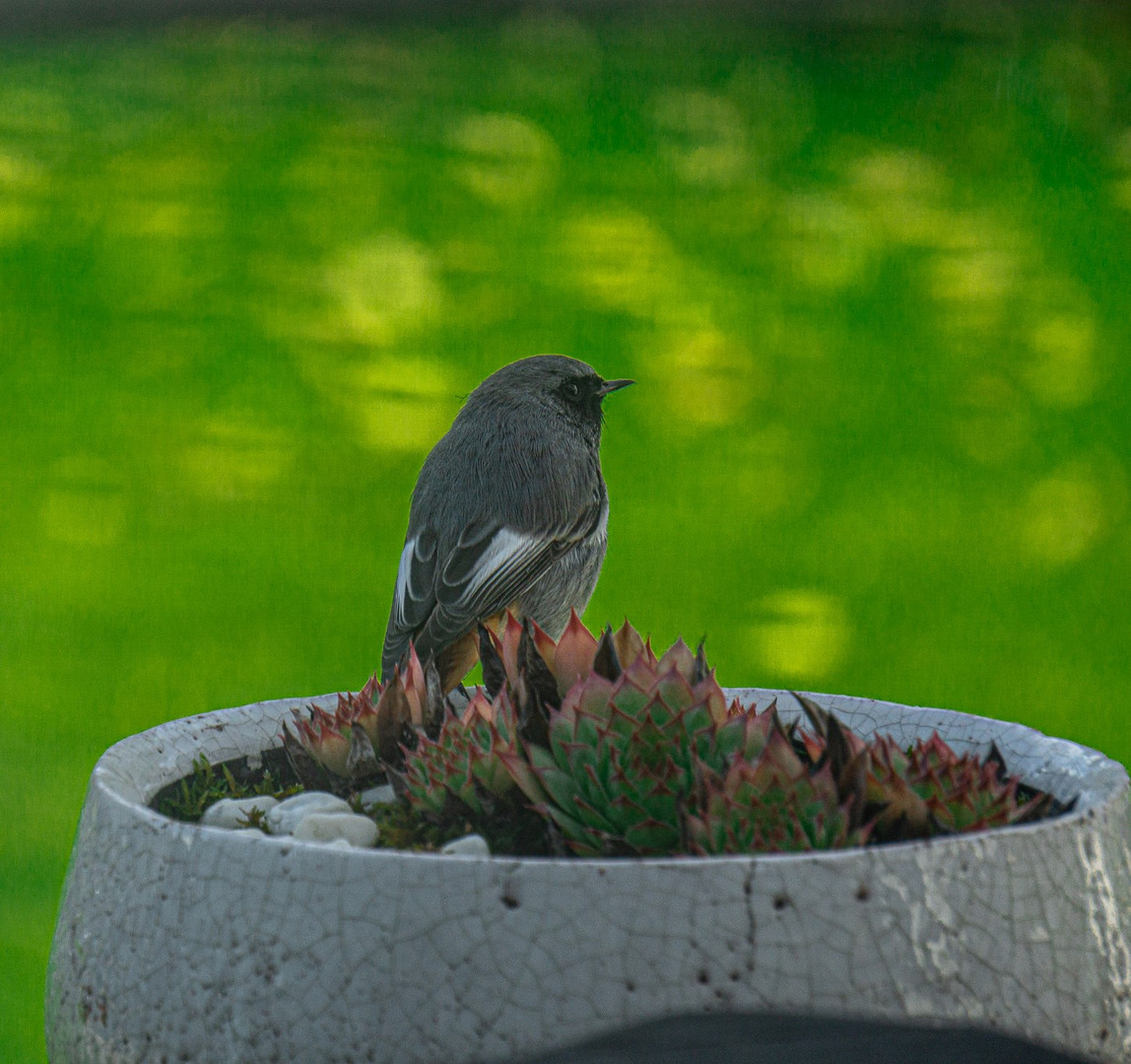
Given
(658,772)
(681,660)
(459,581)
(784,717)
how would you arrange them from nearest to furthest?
(658,772), (681,660), (784,717), (459,581)

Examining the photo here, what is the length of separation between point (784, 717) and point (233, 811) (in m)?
0.58

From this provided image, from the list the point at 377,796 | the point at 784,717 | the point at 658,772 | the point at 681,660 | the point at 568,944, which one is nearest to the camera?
the point at 568,944

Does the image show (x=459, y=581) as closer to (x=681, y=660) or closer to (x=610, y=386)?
(x=610, y=386)

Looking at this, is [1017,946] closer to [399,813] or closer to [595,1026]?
[595,1026]

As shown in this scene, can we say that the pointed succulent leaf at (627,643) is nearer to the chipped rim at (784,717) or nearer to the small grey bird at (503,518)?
the chipped rim at (784,717)

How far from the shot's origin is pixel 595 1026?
0.75 m

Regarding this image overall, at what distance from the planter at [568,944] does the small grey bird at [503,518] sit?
36.6 inches

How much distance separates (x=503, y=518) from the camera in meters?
1.89

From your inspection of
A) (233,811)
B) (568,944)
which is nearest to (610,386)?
(233,811)

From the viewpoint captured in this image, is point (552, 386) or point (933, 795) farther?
point (552, 386)

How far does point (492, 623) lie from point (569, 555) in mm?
183

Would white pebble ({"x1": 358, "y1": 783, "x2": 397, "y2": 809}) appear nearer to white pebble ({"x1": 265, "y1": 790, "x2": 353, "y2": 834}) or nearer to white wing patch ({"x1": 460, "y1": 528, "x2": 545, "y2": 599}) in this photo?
white pebble ({"x1": 265, "y1": 790, "x2": 353, "y2": 834})

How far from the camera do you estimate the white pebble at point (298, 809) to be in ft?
3.43

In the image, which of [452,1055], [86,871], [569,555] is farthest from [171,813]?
[569,555]
